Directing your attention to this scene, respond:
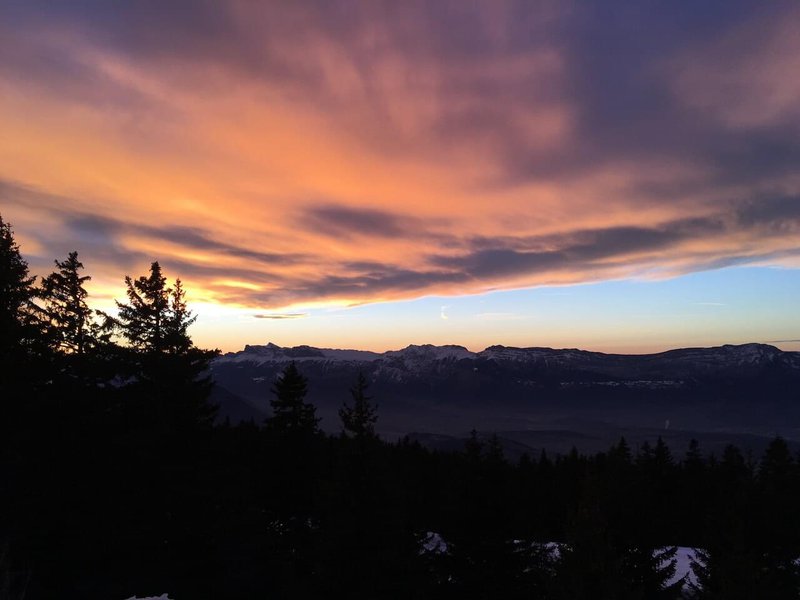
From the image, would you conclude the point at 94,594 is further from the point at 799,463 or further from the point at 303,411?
the point at 799,463

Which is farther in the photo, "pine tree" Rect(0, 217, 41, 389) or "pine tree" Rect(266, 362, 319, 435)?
"pine tree" Rect(266, 362, 319, 435)

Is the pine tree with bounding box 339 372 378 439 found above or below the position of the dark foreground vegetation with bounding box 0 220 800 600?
above

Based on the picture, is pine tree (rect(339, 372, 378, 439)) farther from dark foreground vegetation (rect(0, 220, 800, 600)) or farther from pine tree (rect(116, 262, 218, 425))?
pine tree (rect(116, 262, 218, 425))

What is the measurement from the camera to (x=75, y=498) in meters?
21.3

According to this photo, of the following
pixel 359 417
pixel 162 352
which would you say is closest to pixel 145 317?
pixel 162 352

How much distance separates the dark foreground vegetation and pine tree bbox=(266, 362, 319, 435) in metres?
0.09

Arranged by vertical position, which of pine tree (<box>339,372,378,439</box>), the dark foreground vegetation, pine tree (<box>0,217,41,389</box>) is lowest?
the dark foreground vegetation

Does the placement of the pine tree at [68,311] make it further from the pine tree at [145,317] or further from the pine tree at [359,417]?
the pine tree at [359,417]

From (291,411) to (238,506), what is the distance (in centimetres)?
577

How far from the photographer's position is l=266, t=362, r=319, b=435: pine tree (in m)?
28.0

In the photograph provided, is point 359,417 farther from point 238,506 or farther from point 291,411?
point 291,411

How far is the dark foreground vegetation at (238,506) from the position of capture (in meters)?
16.1

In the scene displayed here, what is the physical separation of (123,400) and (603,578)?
2137 cm

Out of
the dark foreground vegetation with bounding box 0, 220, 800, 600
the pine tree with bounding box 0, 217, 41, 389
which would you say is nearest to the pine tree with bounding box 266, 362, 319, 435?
the dark foreground vegetation with bounding box 0, 220, 800, 600
